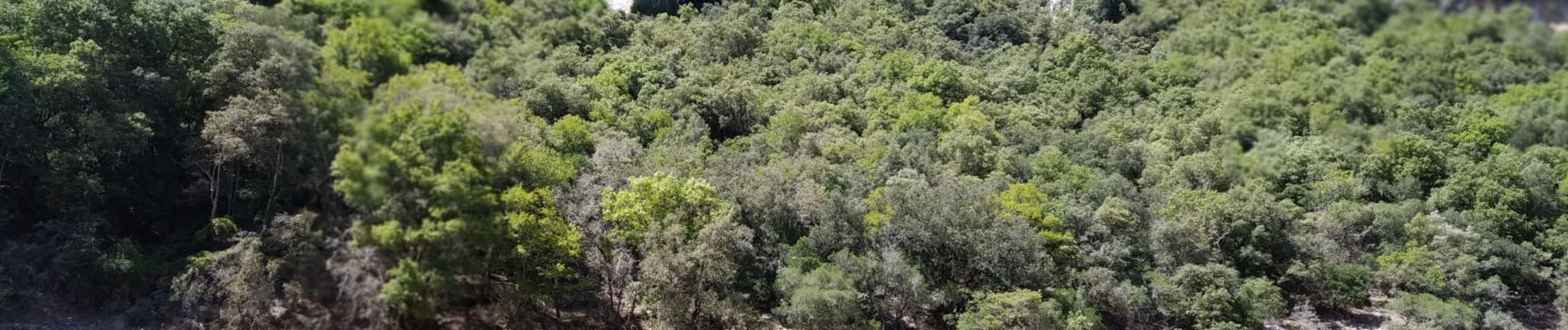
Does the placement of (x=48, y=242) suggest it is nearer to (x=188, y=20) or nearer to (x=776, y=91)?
(x=188, y=20)

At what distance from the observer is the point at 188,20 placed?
35406 millimetres

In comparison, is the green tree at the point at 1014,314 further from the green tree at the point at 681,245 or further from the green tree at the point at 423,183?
the green tree at the point at 423,183

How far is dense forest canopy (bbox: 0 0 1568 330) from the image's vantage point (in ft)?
68.0

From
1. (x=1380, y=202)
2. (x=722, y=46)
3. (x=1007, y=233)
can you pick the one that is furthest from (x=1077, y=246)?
(x=722, y=46)

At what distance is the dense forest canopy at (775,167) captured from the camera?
68.0 feet

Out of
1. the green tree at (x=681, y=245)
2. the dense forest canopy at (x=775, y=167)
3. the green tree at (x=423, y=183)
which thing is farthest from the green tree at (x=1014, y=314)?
the green tree at (x=423, y=183)

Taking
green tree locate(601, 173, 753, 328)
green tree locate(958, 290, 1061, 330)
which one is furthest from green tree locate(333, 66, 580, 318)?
green tree locate(958, 290, 1061, 330)

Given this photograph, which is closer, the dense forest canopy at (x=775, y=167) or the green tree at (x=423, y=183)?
the green tree at (x=423, y=183)

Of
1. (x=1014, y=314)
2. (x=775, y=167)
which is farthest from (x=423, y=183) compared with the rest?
(x=775, y=167)

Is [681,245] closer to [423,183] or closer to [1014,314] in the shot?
[423,183]

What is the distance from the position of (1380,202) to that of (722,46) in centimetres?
3407

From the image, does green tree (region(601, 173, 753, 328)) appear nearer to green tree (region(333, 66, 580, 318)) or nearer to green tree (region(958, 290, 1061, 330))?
green tree (region(958, 290, 1061, 330))

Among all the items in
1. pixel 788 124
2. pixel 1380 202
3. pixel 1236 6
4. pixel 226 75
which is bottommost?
pixel 1380 202

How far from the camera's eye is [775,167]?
126 feet
